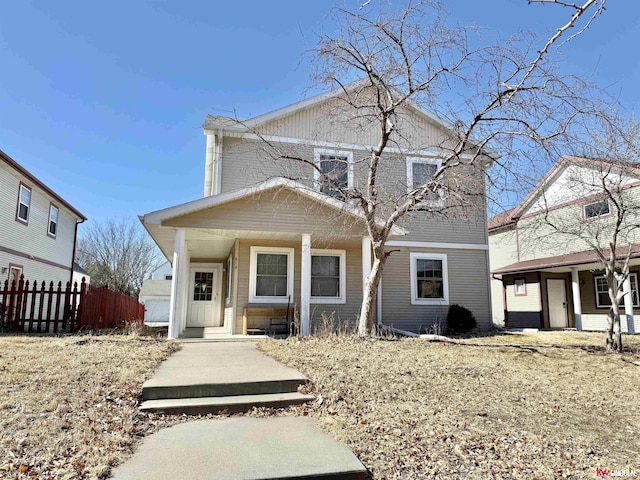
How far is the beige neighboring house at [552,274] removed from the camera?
52.4 feet

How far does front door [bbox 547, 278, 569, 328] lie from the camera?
1919 cm

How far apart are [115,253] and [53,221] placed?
1744cm

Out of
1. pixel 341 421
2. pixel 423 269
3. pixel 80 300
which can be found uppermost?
pixel 423 269

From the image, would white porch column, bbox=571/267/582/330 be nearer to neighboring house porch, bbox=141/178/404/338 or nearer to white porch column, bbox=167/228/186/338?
neighboring house porch, bbox=141/178/404/338

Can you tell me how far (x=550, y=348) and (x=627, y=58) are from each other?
19.8 feet

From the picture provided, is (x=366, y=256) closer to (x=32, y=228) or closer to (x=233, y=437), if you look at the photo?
(x=233, y=437)

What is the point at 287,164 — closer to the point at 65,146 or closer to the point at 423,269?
the point at 423,269

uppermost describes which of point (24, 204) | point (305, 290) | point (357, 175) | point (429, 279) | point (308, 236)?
point (357, 175)

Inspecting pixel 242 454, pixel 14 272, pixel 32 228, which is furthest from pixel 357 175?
pixel 32 228

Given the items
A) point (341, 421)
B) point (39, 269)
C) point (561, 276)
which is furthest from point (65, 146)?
point (561, 276)

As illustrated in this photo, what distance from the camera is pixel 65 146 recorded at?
18.5 metres

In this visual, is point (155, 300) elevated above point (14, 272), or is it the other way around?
point (14, 272)

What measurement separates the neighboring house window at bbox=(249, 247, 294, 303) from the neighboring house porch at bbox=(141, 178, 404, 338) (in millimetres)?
28

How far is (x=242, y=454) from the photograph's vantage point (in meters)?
3.51
